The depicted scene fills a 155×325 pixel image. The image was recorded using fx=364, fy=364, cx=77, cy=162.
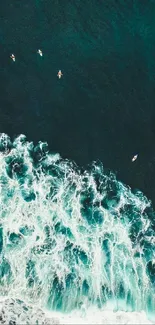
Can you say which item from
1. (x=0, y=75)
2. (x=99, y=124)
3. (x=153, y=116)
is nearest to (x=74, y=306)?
(x=99, y=124)

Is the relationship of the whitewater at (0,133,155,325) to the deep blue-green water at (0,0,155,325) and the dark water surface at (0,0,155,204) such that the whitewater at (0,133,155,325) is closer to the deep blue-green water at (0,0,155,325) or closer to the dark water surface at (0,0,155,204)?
the deep blue-green water at (0,0,155,325)

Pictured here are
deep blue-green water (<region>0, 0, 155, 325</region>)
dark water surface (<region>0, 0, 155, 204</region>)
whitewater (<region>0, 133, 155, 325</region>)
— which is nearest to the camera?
whitewater (<region>0, 133, 155, 325</region>)

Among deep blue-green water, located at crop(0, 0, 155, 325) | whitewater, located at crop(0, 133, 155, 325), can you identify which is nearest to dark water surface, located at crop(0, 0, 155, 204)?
deep blue-green water, located at crop(0, 0, 155, 325)

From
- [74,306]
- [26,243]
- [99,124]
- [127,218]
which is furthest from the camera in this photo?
[99,124]

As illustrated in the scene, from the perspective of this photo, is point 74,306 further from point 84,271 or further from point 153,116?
point 153,116

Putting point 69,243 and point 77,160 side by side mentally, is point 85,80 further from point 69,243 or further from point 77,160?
point 69,243

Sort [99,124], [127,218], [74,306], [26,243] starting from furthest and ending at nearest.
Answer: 1. [99,124]
2. [127,218]
3. [26,243]
4. [74,306]
